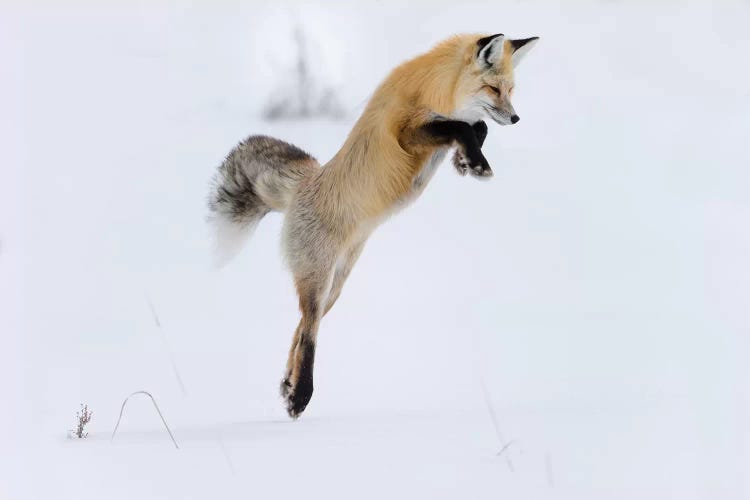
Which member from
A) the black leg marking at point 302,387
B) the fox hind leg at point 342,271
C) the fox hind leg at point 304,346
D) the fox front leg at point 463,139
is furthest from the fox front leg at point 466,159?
Answer: the black leg marking at point 302,387

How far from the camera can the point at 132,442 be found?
2.72 meters

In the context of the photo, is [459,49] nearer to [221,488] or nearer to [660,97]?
[660,97]

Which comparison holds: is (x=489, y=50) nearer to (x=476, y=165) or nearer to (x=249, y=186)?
(x=476, y=165)

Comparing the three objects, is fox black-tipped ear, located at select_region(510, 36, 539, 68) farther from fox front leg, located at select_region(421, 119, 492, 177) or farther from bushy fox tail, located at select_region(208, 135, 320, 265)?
bushy fox tail, located at select_region(208, 135, 320, 265)

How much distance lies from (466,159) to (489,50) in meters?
0.37

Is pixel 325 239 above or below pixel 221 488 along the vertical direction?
above

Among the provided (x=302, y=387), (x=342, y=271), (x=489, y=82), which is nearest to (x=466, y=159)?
(x=489, y=82)

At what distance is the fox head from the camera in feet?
8.71

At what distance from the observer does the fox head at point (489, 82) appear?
265 cm

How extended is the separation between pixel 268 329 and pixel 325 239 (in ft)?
1.28

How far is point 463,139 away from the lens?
268cm

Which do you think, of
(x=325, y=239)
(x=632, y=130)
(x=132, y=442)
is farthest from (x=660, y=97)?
(x=132, y=442)

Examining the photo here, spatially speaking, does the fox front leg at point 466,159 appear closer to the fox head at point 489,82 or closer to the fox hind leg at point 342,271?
the fox head at point 489,82

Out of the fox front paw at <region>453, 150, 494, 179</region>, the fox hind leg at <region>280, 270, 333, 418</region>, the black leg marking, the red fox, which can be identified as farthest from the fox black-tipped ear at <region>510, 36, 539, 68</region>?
the black leg marking
